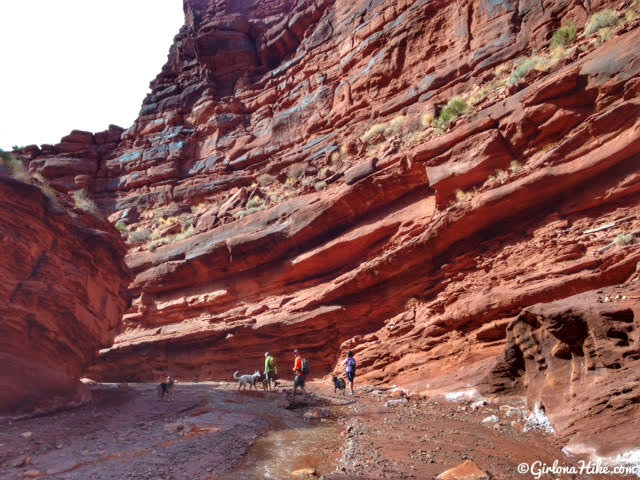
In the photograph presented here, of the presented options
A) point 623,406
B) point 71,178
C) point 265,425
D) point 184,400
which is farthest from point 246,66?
point 623,406

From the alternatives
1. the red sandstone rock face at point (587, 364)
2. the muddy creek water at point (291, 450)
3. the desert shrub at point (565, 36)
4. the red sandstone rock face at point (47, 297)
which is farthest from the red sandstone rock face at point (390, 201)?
the red sandstone rock face at point (47, 297)

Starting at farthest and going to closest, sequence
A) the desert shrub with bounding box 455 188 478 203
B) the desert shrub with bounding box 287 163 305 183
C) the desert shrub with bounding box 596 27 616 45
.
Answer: the desert shrub with bounding box 287 163 305 183 < the desert shrub with bounding box 455 188 478 203 < the desert shrub with bounding box 596 27 616 45

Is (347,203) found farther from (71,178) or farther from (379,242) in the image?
(71,178)

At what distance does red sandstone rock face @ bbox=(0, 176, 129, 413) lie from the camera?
9.91m

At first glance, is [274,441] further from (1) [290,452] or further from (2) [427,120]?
(2) [427,120]

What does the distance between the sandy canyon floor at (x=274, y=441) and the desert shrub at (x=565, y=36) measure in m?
13.7

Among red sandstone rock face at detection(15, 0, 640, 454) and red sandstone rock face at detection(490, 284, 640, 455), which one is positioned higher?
red sandstone rock face at detection(15, 0, 640, 454)

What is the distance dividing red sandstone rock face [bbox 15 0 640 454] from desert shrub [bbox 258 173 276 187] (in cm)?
13

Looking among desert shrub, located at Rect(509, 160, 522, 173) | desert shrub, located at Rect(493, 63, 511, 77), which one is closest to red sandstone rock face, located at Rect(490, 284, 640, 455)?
desert shrub, located at Rect(509, 160, 522, 173)

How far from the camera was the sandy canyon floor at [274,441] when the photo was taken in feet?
20.4

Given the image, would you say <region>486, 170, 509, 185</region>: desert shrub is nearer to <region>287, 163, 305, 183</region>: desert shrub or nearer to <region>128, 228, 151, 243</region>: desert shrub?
<region>287, 163, 305, 183</region>: desert shrub

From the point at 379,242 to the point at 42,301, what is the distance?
10.5 meters

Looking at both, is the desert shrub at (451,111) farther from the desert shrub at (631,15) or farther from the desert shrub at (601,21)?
the desert shrub at (631,15)

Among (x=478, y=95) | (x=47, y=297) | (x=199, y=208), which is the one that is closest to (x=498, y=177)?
(x=478, y=95)
